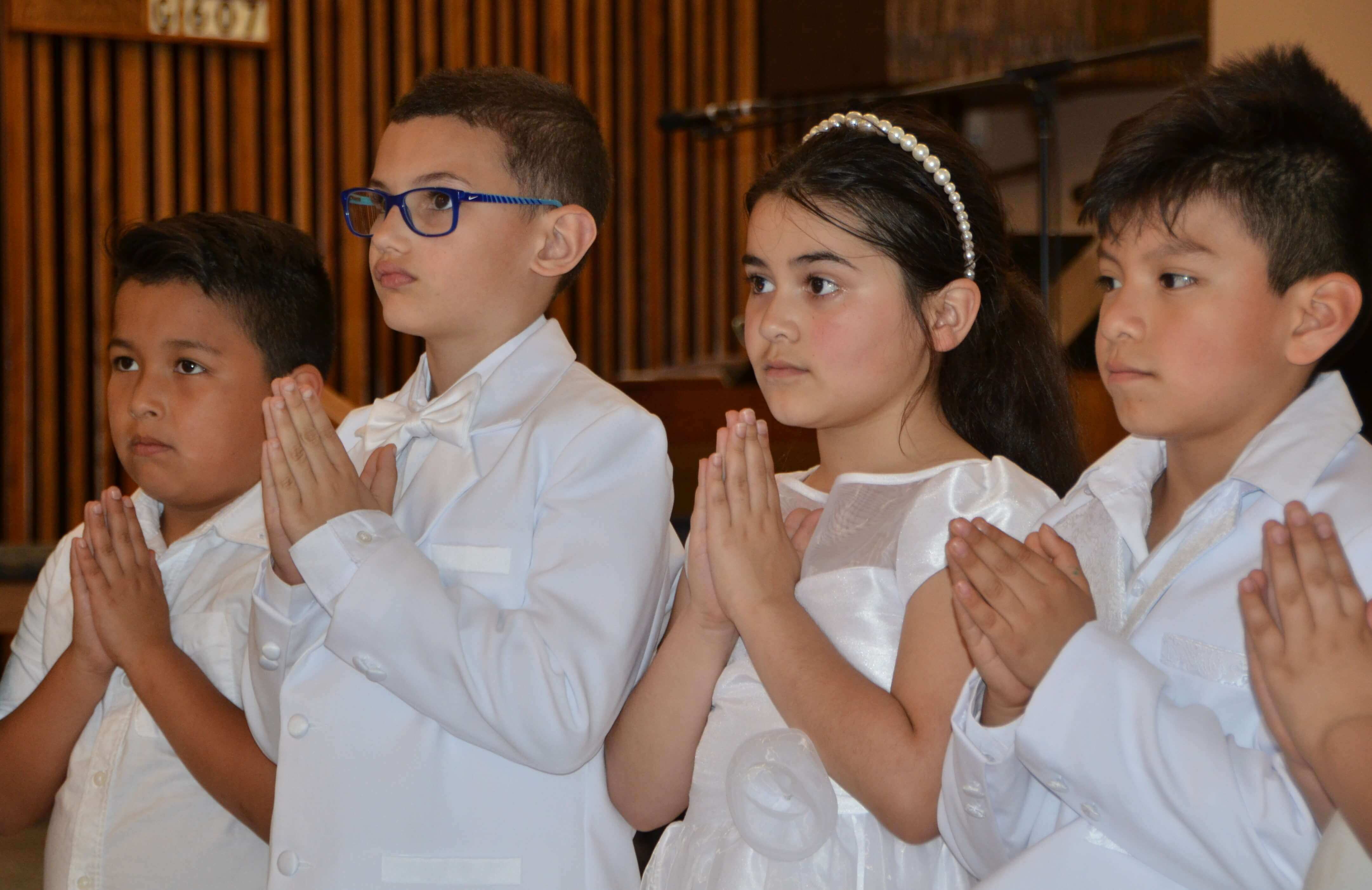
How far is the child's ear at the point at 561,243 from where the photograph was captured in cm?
181

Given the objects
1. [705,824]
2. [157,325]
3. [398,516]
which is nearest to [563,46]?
[157,325]

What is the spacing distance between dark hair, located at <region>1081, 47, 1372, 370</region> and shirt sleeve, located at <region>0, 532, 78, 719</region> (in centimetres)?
166

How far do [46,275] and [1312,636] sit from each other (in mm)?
4560

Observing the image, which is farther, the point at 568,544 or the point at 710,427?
the point at 710,427

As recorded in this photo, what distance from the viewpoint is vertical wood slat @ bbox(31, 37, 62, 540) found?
464 centimetres

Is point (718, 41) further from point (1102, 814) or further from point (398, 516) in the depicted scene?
point (1102, 814)

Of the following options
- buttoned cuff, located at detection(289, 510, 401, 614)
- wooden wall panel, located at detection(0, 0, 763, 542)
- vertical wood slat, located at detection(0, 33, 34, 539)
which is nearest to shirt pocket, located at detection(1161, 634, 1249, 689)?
buttoned cuff, located at detection(289, 510, 401, 614)

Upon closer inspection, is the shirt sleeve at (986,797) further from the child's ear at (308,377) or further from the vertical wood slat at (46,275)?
the vertical wood slat at (46,275)

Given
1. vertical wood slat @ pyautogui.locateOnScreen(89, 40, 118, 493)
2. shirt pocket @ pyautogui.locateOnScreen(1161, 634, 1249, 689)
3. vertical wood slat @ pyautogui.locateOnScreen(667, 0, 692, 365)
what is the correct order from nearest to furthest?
shirt pocket @ pyautogui.locateOnScreen(1161, 634, 1249, 689), vertical wood slat @ pyautogui.locateOnScreen(89, 40, 118, 493), vertical wood slat @ pyautogui.locateOnScreen(667, 0, 692, 365)

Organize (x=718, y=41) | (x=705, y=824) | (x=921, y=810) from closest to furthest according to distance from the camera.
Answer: (x=921, y=810) → (x=705, y=824) → (x=718, y=41)

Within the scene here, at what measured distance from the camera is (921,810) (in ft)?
4.58

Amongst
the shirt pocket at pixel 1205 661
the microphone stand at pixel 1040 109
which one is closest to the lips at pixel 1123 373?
the shirt pocket at pixel 1205 661

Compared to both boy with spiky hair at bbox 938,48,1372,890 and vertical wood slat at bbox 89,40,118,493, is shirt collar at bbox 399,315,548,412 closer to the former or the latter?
boy with spiky hair at bbox 938,48,1372,890

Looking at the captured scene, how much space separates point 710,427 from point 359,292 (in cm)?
205
